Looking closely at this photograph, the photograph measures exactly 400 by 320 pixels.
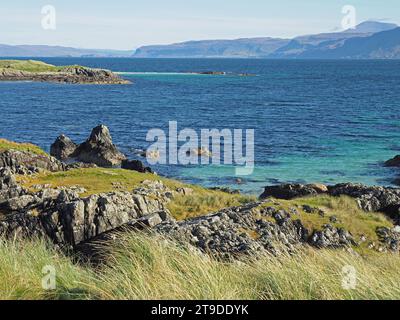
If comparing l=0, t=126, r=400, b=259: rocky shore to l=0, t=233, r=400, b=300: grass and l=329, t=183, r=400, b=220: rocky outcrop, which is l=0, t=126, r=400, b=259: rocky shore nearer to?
l=329, t=183, r=400, b=220: rocky outcrop

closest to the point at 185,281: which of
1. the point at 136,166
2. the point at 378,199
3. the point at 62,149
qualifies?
the point at 378,199

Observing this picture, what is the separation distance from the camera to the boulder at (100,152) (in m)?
54.7

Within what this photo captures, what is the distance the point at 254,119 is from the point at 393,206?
217 ft

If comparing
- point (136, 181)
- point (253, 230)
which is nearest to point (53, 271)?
point (253, 230)

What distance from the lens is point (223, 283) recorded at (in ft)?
27.6

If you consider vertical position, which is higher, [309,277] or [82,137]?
[309,277]

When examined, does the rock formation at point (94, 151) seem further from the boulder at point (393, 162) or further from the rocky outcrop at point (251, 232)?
the rocky outcrop at point (251, 232)

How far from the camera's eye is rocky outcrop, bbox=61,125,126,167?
54812 mm

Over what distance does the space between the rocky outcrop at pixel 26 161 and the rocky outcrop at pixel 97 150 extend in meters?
12.2

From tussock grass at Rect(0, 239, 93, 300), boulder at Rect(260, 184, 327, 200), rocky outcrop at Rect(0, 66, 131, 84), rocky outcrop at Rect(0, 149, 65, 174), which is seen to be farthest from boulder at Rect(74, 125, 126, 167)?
rocky outcrop at Rect(0, 66, 131, 84)

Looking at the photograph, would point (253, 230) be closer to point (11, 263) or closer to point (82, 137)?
point (11, 263)

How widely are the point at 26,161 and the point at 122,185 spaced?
472 inches

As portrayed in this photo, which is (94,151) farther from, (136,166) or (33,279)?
(33,279)

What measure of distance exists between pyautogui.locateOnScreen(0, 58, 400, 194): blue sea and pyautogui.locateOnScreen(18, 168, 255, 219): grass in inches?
552
